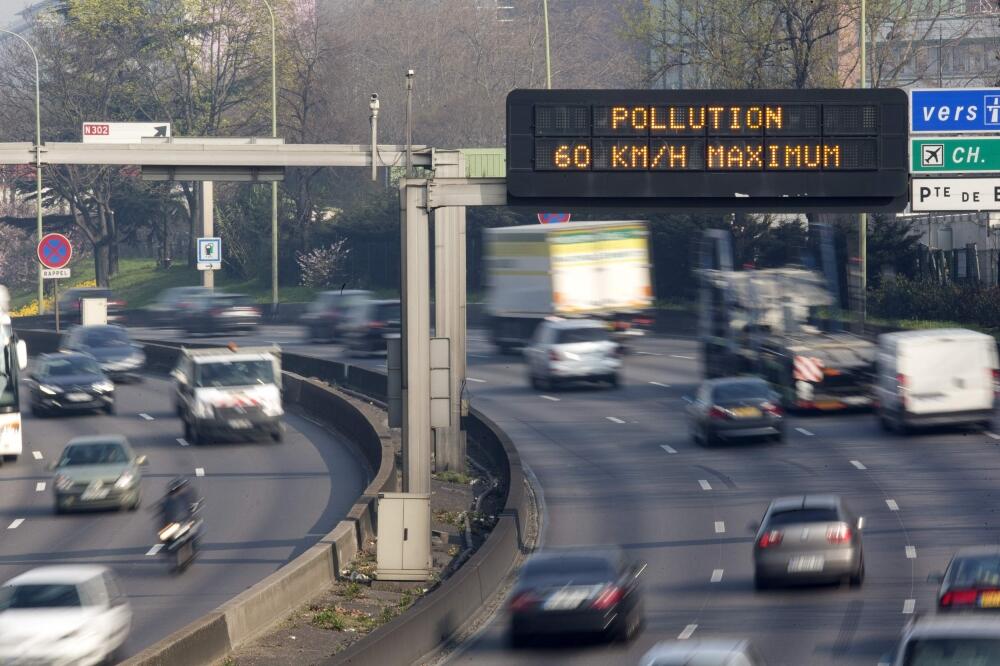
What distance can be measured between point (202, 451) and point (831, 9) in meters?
32.2

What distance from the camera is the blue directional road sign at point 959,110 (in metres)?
23.9

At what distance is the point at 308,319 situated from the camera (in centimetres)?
5881

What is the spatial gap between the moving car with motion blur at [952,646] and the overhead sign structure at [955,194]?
11.4 metres

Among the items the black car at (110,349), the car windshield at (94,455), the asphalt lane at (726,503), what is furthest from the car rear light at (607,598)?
the black car at (110,349)

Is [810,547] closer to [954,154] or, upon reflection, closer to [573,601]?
[573,601]

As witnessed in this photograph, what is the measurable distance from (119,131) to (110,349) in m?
13.9

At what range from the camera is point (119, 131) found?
37.8m

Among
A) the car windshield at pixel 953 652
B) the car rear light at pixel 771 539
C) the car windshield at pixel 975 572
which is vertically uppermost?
the car windshield at pixel 953 652

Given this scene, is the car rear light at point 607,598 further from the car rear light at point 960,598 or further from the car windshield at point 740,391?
the car windshield at point 740,391

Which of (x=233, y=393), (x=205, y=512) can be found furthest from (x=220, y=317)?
(x=205, y=512)

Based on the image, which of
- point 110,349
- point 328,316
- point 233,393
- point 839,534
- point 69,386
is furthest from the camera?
point 328,316

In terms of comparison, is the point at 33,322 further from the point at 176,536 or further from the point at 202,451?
the point at 176,536

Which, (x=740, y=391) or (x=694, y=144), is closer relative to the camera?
(x=694, y=144)

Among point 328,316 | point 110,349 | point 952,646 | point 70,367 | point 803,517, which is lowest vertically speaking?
point 803,517
